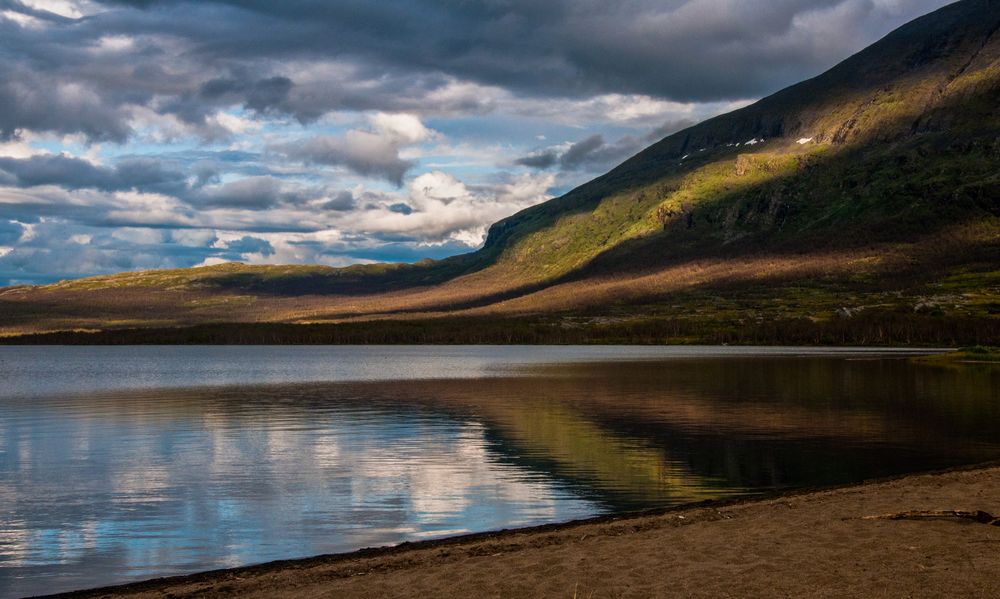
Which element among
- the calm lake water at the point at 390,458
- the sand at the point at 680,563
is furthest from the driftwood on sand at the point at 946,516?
the calm lake water at the point at 390,458

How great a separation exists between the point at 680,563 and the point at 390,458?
27.7 metres

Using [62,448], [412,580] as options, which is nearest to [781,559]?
[412,580]

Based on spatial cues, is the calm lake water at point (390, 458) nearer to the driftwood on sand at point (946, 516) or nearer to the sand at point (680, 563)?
the sand at point (680, 563)

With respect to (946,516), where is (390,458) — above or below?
below

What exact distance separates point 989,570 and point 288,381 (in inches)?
4405

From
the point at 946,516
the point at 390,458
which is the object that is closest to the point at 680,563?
the point at 946,516

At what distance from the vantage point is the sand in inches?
774

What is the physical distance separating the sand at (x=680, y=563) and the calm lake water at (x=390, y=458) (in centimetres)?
336

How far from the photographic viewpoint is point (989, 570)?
19.8m

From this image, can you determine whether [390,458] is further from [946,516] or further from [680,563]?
[946,516]

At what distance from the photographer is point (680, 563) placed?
22234mm

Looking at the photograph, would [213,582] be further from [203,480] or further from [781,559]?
[203,480]

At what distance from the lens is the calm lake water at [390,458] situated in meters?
29.9

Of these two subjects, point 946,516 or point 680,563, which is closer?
point 680,563
